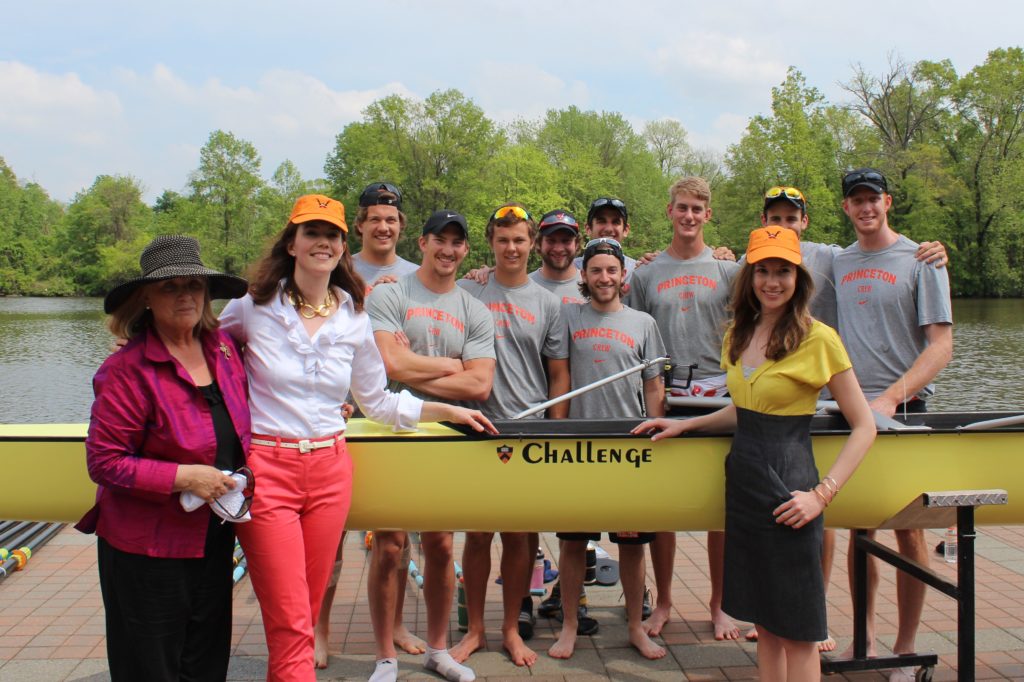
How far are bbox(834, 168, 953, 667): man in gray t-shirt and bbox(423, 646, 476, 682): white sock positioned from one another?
188cm

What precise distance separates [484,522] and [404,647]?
1174mm

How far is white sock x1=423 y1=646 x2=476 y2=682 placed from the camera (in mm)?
3779

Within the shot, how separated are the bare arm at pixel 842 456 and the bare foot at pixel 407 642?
209cm

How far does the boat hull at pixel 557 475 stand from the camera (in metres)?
3.32

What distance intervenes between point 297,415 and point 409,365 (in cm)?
88

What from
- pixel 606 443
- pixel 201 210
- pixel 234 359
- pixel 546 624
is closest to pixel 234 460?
pixel 234 359

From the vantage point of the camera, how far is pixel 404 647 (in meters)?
4.18

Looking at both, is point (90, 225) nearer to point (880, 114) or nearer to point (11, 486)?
point (880, 114)

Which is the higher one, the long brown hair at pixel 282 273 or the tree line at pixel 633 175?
the tree line at pixel 633 175

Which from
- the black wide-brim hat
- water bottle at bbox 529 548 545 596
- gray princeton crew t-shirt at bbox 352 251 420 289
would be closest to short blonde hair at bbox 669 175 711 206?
gray princeton crew t-shirt at bbox 352 251 420 289

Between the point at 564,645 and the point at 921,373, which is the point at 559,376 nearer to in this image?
the point at 564,645

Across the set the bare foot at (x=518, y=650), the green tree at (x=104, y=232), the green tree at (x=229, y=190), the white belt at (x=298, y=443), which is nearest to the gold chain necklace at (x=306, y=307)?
the white belt at (x=298, y=443)

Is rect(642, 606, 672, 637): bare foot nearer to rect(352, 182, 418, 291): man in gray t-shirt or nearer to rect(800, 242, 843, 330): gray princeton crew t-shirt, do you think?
rect(800, 242, 843, 330): gray princeton crew t-shirt

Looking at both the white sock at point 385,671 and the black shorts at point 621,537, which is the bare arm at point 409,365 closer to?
the black shorts at point 621,537
